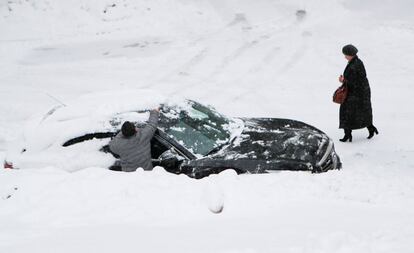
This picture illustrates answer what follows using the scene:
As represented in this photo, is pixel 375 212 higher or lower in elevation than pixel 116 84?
higher

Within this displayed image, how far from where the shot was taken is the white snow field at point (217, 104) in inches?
169

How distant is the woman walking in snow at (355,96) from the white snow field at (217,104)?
449 mm

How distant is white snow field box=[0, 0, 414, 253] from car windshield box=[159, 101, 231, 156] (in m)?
0.67

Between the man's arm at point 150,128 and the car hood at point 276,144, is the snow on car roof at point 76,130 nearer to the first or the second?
the man's arm at point 150,128

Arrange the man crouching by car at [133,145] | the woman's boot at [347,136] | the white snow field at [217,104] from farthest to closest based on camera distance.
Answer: the woman's boot at [347,136], the man crouching by car at [133,145], the white snow field at [217,104]

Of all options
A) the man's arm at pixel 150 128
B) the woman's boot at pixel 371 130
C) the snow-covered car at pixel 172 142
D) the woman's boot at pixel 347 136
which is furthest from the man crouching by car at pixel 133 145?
the woman's boot at pixel 371 130

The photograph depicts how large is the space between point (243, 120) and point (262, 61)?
593 cm

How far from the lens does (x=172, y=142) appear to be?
235 inches

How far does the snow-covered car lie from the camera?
19.3 ft

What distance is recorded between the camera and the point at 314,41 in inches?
543

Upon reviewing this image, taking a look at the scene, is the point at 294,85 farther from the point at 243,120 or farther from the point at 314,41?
the point at 243,120

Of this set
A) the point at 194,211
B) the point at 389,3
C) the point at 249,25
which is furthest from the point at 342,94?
the point at 389,3

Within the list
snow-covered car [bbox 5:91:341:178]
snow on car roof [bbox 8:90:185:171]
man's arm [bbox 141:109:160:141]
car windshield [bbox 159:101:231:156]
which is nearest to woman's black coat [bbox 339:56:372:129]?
snow-covered car [bbox 5:91:341:178]

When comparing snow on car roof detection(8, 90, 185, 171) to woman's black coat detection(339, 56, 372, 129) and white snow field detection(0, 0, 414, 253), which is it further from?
woman's black coat detection(339, 56, 372, 129)
